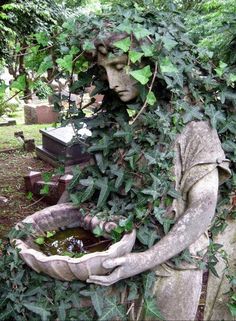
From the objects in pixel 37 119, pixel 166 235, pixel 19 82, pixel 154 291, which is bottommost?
pixel 37 119

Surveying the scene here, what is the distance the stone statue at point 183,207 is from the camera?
1.70 meters

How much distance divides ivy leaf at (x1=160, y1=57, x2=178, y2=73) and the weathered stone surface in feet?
3.17

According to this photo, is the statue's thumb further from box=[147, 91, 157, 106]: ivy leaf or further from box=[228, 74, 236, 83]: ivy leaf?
box=[228, 74, 236, 83]: ivy leaf

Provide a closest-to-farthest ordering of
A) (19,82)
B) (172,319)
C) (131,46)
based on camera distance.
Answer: (131,46) < (172,319) < (19,82)

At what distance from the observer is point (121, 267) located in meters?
1.60

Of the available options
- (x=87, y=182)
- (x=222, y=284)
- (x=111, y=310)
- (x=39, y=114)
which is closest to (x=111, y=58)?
(x=87, y=182)

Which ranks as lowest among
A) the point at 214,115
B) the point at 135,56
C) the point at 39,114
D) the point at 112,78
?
the point at 39,114

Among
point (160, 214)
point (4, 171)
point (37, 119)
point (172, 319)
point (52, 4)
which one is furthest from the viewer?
point (37, 119)

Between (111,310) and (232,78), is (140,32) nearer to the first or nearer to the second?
(232,78)

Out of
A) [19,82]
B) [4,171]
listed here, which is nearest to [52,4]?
[4,171]

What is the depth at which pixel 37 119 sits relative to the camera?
11023mm

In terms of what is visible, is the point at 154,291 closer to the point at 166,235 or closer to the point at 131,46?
the point at 166,235

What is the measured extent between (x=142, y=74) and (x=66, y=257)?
77cm

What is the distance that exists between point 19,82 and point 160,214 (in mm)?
1003
